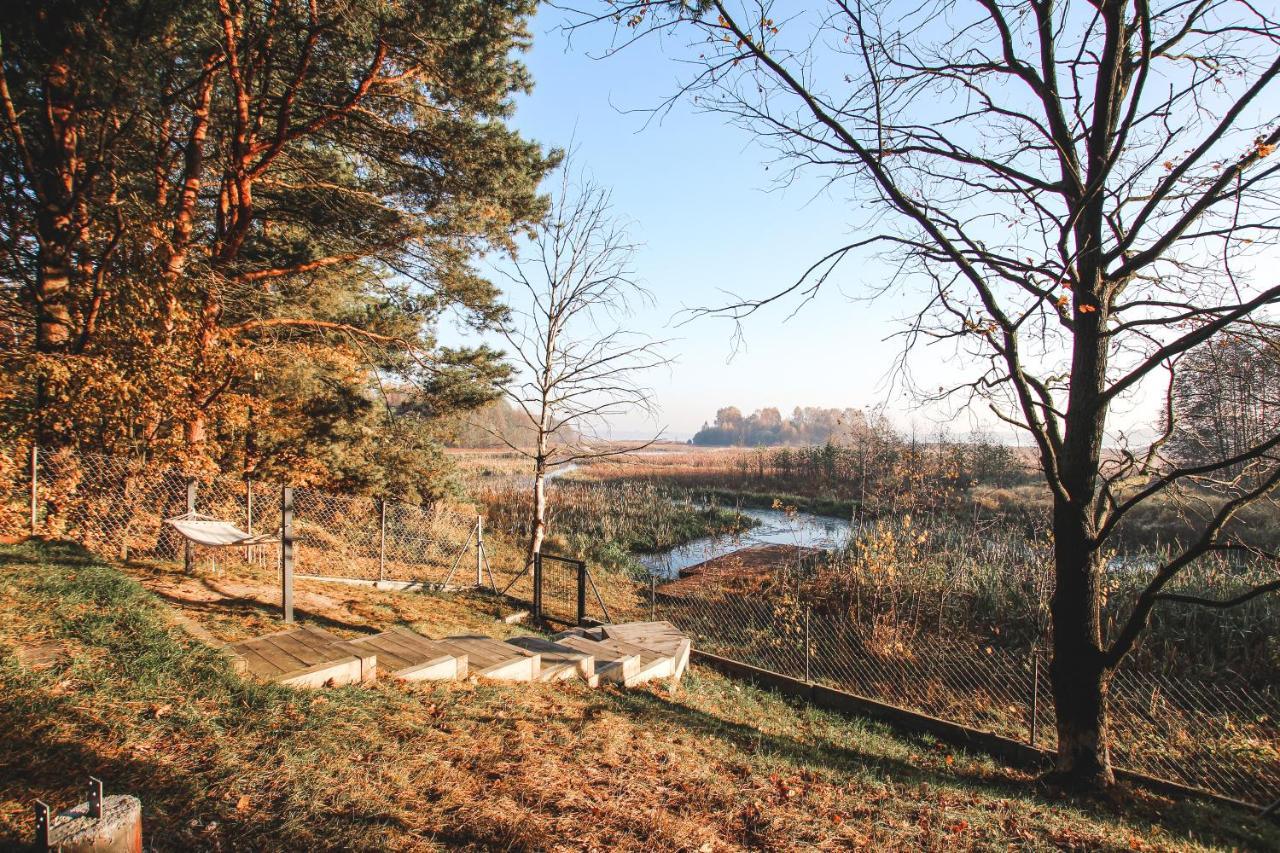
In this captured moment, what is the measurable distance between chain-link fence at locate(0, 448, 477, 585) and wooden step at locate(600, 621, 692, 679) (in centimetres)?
412

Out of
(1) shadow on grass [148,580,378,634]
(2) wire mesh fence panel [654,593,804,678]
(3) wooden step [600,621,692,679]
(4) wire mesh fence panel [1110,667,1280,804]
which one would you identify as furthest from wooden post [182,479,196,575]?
(4) wire mesh fence panel [1110,667,1280,804]

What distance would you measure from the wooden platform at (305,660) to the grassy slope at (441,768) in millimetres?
227

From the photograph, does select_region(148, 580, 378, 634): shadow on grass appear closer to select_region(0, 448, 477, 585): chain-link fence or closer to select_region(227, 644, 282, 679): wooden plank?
select_region(0, 448, 477, 585): chain-link fence

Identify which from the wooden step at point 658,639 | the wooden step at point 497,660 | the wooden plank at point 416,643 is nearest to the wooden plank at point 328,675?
the wooden plank at point 416,643

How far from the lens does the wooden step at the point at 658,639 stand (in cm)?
679

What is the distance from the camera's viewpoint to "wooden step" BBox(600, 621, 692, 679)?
6.79m

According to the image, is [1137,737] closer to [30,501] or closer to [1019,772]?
[1019,772]

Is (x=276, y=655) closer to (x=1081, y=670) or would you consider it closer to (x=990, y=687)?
(x=1081, y=670)

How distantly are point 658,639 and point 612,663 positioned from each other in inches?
54.1

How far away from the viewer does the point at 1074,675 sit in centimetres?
471

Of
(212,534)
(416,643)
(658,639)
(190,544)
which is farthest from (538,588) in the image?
(190,544)

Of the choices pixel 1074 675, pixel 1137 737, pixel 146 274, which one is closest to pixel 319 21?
pixel 146 274

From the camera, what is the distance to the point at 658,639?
7152mm

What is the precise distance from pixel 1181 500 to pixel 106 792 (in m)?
7.36
